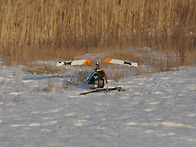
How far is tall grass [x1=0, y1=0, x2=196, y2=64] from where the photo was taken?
1205 centimetres

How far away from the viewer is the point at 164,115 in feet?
16.5

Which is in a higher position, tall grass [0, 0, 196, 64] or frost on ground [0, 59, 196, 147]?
tall grass [0, 0, 196, 64]

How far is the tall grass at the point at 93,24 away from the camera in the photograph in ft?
39.5

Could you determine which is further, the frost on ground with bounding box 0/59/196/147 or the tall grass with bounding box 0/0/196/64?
the tall grass with bounding box 0/0/196/64

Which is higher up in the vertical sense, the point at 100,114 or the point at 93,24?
the point at 93,24

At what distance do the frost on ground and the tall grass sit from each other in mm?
3895

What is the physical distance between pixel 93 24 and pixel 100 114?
7552 millimetres

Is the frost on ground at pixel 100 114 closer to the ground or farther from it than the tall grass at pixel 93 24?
closer to the ground

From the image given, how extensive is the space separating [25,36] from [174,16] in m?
5.47

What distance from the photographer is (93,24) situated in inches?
487

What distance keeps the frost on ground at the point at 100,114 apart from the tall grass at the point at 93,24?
389 cm

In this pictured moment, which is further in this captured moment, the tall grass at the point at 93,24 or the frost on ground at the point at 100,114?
the tall grass at the point at 93,24

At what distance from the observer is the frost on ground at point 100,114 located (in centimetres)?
Answer: 398

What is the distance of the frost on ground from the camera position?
3980 millimetres
